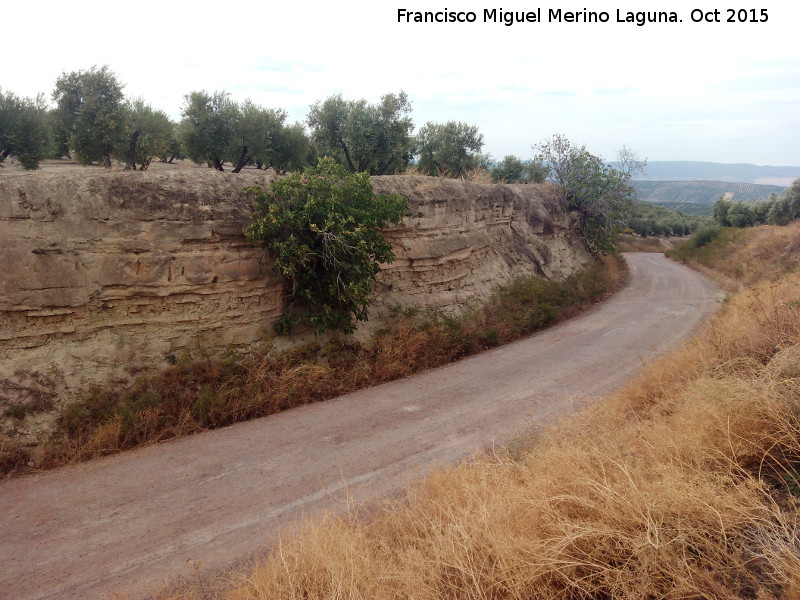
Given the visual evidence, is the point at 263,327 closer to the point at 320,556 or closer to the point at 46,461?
the point at 46,461

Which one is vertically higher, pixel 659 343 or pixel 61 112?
pixel 61 112

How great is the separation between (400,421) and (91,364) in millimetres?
5008

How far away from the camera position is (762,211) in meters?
36.8

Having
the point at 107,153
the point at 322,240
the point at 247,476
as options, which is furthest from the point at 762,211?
the point at 247,476

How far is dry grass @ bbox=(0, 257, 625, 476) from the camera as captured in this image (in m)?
7.26

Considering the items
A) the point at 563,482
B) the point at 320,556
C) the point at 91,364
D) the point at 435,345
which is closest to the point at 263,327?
the point at 91,364

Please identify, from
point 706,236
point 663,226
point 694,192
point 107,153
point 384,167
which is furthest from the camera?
point 694,192

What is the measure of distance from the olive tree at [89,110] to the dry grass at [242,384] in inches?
349

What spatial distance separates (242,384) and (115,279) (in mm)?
2690

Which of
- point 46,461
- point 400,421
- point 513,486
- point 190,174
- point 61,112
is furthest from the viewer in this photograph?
point 61,112

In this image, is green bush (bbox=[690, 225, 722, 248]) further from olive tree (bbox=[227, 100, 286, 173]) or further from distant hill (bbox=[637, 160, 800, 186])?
distant hill (bbox=[637, 160, 800, 186])

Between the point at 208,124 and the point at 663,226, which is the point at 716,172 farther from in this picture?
the point at 208,124

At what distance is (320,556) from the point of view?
4.07m

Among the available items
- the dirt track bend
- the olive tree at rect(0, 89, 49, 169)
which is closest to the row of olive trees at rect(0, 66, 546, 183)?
the olive tree at rect(0, 89, 49, 169)
